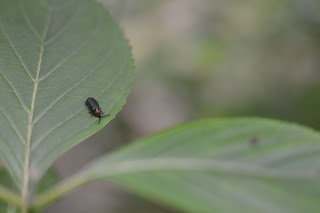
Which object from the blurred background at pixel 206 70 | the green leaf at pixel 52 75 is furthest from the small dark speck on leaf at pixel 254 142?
the blurred background at pixel 206 70

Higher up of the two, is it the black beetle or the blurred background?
the blurred background

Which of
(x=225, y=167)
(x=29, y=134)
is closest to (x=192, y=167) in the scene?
(x=225, y=167)

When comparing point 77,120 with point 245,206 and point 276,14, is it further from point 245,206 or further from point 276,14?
point 276,14

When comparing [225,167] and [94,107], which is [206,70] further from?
[225,167]

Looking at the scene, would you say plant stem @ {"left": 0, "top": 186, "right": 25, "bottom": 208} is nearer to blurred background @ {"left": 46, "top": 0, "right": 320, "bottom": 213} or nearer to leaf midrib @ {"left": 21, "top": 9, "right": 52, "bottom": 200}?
leaf midrib @ {"left": 21, "top": 9, "right": 52, "bottom": 200}

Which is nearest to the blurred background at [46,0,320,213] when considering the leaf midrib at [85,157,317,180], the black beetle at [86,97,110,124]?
the black beetle at [86,97,110,124]

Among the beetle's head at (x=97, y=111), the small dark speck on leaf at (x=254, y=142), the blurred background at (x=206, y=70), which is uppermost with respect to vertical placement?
the blurred background at (x=206, y=70)

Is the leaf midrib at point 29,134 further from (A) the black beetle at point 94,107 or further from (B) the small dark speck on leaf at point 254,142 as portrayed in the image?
(B) the small dark speck on leaf at point 254,142
